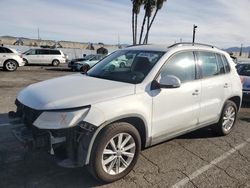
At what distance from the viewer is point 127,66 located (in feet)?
15.4

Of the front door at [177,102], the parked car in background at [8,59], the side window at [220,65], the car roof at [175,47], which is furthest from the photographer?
the parked car in background at [8,59]

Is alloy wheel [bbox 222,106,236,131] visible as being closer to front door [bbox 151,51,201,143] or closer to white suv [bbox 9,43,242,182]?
white suv [bbox 9,43,242,182]

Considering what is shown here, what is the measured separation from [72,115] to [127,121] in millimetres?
848

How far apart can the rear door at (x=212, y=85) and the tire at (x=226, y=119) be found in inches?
7.0

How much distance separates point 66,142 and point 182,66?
2286 millimetres

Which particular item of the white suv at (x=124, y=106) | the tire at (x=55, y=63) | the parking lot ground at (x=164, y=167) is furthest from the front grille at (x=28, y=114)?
the tire at (x=55, y=63)

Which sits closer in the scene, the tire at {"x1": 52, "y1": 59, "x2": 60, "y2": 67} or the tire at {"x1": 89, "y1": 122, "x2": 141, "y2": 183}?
the tire at {"x1": 89, "y1": 122, "x2": 141, "y2": 183}

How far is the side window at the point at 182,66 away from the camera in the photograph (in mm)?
4371

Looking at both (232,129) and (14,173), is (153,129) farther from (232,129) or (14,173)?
(232,129)

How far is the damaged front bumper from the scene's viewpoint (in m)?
3.29

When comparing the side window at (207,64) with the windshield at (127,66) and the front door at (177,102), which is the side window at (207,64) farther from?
the windshield at (127,66)

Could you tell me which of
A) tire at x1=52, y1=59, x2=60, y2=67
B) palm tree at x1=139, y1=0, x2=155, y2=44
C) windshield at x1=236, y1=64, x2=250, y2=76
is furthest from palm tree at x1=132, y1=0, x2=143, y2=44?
windshield at x1=236, y1=64, x2=250, y2=76

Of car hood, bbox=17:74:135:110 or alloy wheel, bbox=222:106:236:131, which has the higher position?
car hood, bbox=17:74:135:110

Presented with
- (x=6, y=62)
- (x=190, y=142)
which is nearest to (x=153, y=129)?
(x=190, y=142)
